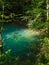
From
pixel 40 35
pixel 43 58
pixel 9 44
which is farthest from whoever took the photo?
pixel 40 35

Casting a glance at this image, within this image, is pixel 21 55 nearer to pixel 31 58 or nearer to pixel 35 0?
pixel 31 58

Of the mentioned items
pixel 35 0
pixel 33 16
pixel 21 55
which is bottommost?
pixel 21 55

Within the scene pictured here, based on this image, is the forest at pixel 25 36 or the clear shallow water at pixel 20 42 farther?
the clear shallow water at pixel 20 42

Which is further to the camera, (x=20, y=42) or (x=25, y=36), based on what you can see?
(x=25, y=36)

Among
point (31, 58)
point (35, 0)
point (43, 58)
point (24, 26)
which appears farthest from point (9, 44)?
point (35, 0)

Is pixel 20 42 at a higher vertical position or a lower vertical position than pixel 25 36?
lower

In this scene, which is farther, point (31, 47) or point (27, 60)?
point (31, 47)

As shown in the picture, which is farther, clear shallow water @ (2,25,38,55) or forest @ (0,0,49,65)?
clear shallow water @ (2,25,38,55)

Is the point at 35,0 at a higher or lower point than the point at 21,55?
higher
